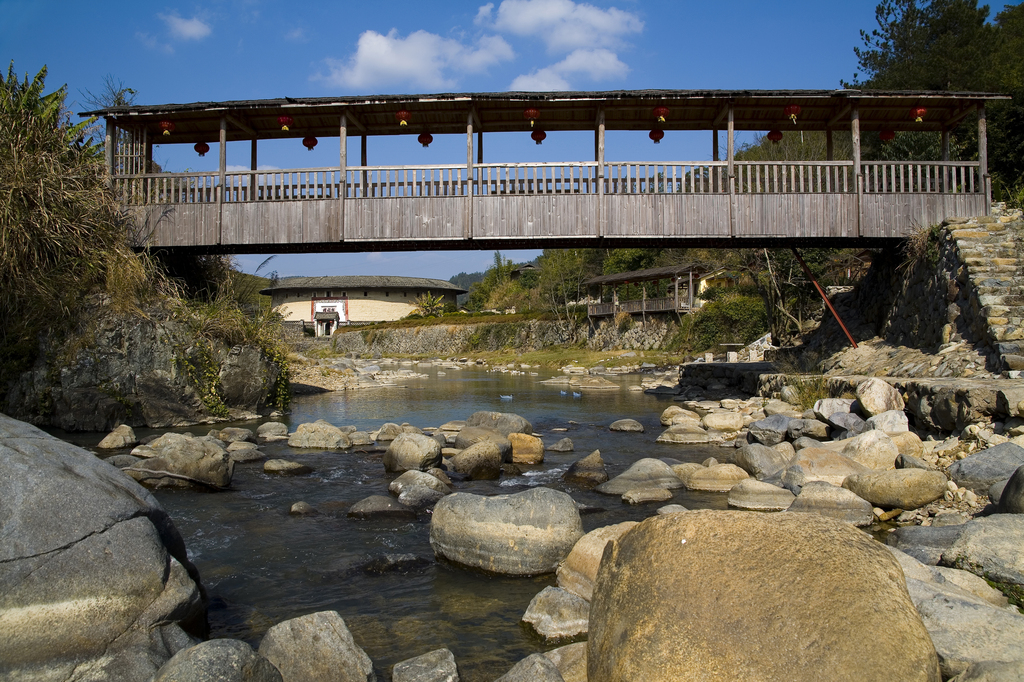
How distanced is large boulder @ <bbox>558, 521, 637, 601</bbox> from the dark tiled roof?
56972 mm

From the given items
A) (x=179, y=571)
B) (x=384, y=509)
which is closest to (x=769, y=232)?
(x=384, y=509)

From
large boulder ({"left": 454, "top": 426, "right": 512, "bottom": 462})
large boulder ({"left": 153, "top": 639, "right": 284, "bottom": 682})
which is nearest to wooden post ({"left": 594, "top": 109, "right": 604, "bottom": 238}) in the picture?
large boulder ({"left": 454, "top": 426, "right": 512, "bottom": 462})

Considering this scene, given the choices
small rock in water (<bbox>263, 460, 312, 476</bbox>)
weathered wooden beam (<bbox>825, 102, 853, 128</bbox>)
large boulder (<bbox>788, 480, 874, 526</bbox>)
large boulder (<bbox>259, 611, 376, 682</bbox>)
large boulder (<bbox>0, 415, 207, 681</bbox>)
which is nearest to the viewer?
large boulder (<bbox>0, 415, 207, 681</bbox>)

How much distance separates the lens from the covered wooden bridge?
46.3 ft

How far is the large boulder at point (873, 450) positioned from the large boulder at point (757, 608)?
599 centimetres

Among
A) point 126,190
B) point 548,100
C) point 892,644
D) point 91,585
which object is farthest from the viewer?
point 126,190

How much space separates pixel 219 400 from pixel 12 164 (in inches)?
232

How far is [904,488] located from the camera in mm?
7156

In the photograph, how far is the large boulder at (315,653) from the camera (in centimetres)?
384

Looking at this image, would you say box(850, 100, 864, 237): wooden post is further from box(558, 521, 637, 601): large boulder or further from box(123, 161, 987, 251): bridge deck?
box(558, 521, 637, 601): large boulder

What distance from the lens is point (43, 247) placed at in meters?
12.9

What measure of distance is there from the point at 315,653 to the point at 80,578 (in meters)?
1.39

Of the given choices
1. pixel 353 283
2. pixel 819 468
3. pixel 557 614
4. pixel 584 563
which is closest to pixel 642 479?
pixel 819 468

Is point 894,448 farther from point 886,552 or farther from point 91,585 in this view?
point 91,585
